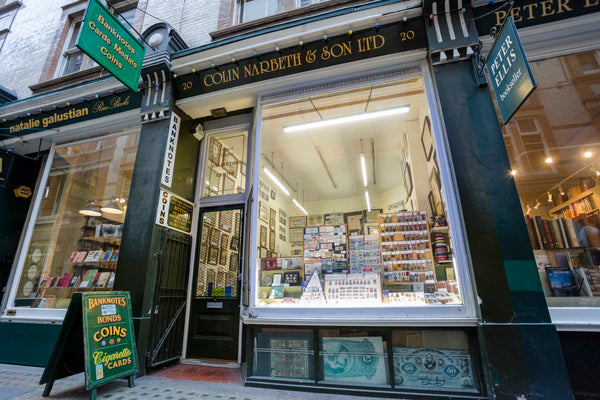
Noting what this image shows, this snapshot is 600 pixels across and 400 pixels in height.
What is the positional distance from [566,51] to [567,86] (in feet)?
1.58

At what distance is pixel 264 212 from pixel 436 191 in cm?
287

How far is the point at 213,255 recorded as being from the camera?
5676mm

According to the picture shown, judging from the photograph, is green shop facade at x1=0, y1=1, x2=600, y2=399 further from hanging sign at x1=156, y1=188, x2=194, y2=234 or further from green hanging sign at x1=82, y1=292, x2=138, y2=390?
green hanging sign at x1=82, y1=292, x2=138, y2=390

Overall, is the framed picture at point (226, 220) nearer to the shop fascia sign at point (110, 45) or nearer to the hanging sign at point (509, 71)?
the shop fascia sign at point (110, 45)

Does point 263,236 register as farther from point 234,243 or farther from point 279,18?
point 279,18

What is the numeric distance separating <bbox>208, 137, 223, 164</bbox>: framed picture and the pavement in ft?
13.0

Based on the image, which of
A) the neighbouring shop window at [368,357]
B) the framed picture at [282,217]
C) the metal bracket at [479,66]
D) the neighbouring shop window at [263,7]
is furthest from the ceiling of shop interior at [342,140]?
the neighbouring shop window at [368,357]

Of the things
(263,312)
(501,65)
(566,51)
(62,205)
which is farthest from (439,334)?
(62,205)

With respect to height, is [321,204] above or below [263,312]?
above

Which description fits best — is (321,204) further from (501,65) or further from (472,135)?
(501,65)

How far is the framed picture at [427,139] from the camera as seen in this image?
4488 millimetres

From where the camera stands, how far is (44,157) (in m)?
7.28

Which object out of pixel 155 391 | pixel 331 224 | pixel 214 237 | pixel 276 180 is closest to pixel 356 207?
pixel 331 224

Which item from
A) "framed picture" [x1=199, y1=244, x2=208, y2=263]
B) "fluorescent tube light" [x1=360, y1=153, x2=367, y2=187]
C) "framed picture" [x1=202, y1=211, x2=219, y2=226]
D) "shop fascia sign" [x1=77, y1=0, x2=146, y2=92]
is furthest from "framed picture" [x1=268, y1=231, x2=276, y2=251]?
"shop fascia sign" [x1=77, y1=0, x2=146, y2=92]
